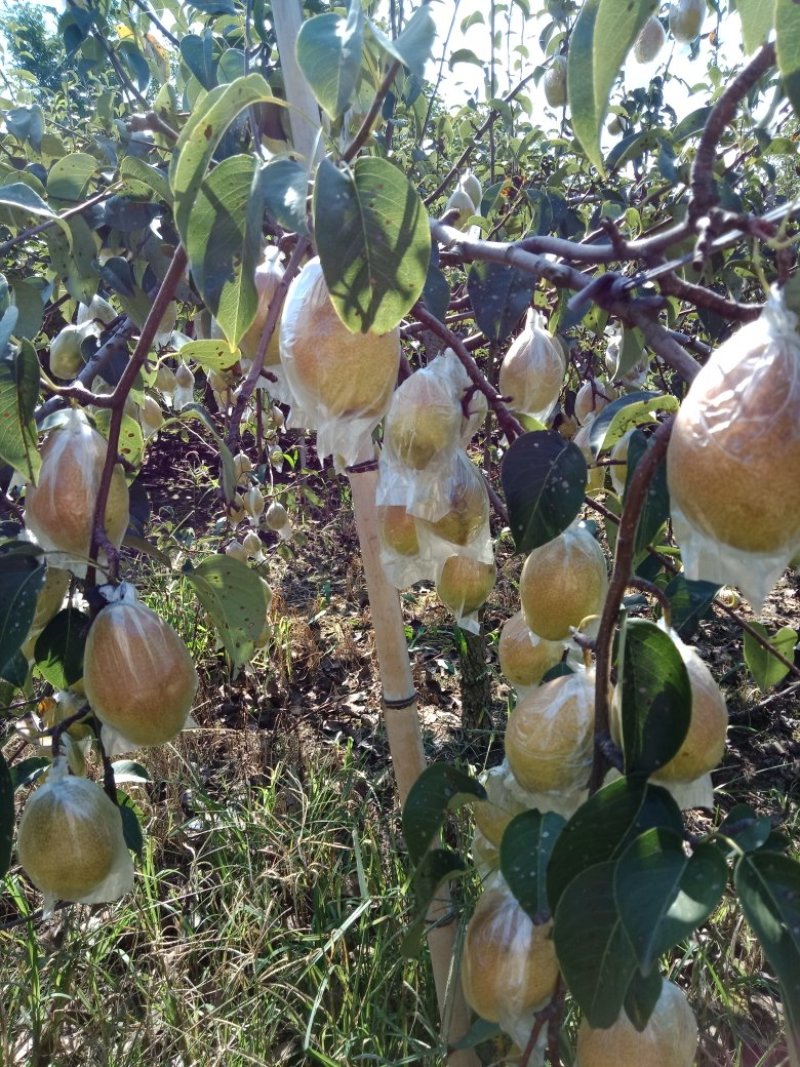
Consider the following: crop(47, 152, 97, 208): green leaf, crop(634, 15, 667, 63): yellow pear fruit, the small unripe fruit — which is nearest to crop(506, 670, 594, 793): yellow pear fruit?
crop(47, 152, 97, 208): green leaf

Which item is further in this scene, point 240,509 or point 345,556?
point 345,556

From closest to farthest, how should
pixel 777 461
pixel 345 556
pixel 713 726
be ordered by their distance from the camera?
pixel 777 461 < pixel 713 726 < pixel 345 556

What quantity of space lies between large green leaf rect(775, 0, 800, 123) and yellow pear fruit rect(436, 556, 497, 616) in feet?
1.33

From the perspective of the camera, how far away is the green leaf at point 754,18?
1.21 ft

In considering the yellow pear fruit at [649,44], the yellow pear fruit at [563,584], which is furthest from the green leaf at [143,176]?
the yellow pear fruit at [649,44]

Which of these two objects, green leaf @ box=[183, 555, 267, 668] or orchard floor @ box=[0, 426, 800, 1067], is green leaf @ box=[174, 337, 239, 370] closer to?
green leaf @ box=[183, 555, 267, 668]

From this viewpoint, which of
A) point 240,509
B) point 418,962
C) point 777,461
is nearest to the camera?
point 777,461

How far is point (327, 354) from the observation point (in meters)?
0.42

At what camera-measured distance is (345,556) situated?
9.82ft

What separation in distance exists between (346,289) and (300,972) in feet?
4.32

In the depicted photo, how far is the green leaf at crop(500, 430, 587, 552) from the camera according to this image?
0.48 meters

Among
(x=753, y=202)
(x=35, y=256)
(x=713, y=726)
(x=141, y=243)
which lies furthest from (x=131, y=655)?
(x=753, y=202)

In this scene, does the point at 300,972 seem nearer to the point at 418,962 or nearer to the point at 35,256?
the point at 418,962

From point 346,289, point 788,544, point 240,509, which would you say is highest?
point 346,289
